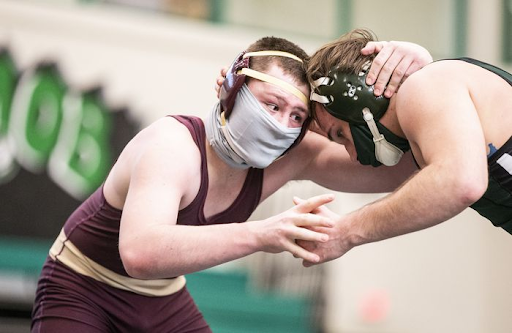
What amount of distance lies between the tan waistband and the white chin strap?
0.96 metres

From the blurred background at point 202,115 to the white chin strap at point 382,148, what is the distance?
3.94 metres

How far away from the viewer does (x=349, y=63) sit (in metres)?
2.81

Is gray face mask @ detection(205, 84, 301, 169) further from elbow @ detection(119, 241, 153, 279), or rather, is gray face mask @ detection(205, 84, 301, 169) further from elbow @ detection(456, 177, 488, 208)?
elbow @ detection(456, 177, 488, 208)

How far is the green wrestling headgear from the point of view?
2.75 m

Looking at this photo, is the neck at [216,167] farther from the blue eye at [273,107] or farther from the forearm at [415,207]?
the forearm at [415,207]

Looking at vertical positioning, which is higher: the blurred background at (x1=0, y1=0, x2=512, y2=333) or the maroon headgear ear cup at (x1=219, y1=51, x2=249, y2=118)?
the maroon headgear ear cup at (x1=219, y1=51, x2=249, y2=118)

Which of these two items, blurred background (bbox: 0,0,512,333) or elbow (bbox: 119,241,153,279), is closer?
elbow (bbox: 119,241,153,279)

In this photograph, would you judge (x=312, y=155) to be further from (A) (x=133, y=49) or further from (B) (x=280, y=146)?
(A) (x=133, y=49)

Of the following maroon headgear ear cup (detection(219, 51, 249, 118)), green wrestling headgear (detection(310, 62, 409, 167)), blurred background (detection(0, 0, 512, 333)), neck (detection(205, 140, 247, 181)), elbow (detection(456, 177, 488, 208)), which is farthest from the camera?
blurred background (detection(0, 0, 512, 333))

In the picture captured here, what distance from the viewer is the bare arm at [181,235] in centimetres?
246

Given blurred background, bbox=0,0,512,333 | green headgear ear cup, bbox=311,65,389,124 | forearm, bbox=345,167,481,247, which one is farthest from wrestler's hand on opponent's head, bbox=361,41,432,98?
blurred background, bbox=0,0,512,333

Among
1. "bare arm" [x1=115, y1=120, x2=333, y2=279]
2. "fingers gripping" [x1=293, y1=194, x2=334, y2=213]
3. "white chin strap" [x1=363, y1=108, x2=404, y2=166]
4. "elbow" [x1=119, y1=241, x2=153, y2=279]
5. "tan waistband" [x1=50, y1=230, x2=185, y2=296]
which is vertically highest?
"white chin strap" [x1=363, y1=108, x2=404, y2=166]

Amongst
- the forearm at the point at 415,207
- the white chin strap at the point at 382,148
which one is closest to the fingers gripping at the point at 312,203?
the forearm at the point at 415,207

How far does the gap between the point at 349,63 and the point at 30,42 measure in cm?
498
